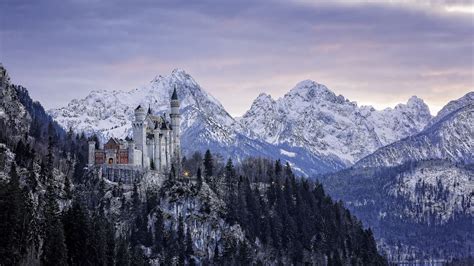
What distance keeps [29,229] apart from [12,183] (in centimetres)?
905

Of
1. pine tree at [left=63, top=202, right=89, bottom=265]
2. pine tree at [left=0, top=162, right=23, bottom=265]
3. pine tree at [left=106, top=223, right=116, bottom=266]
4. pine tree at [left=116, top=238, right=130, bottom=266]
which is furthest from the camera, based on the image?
pine tree at [left=116, top=238, right=130, bottom=266]

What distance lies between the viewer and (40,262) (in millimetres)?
164125

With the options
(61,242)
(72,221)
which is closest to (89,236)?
(72,221)

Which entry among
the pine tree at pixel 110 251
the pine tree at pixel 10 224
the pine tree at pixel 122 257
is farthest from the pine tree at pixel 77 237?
the pine tree at pixel 122 257

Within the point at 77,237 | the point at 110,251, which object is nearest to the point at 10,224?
the point at 77,237

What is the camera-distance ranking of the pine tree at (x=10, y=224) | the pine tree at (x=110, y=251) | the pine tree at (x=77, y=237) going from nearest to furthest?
1. the pine tree at (x=10, y=224)
2. the pine tree at (x=77, y=237)
3. the pine tree at (x=110, y=251)

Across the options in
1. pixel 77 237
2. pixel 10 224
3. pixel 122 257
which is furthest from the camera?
pixel 122 257

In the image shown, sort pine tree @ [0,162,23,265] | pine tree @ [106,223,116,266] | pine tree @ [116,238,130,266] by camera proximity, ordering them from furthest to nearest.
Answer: pine tree @ [116,238,130,266], pine tree @ [106,223,116,266], pine tree @ [0,162,23,265]

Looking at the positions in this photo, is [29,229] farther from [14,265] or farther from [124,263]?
[124,263]

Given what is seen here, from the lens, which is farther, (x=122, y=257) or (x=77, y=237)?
(x=122, y=257)

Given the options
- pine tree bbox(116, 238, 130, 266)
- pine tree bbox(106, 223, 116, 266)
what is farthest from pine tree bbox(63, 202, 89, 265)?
pine tree bbox(116, 238, 130, 266)

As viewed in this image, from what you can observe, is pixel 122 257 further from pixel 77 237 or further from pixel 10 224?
pixel 10 224

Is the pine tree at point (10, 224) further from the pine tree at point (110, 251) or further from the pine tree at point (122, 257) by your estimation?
the pine tree at point (122, 257)

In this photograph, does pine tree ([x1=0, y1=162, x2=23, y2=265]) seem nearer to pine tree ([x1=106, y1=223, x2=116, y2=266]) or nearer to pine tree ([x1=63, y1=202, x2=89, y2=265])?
pine tree ([x1=63, y1=202, x2=89, y2=265])
